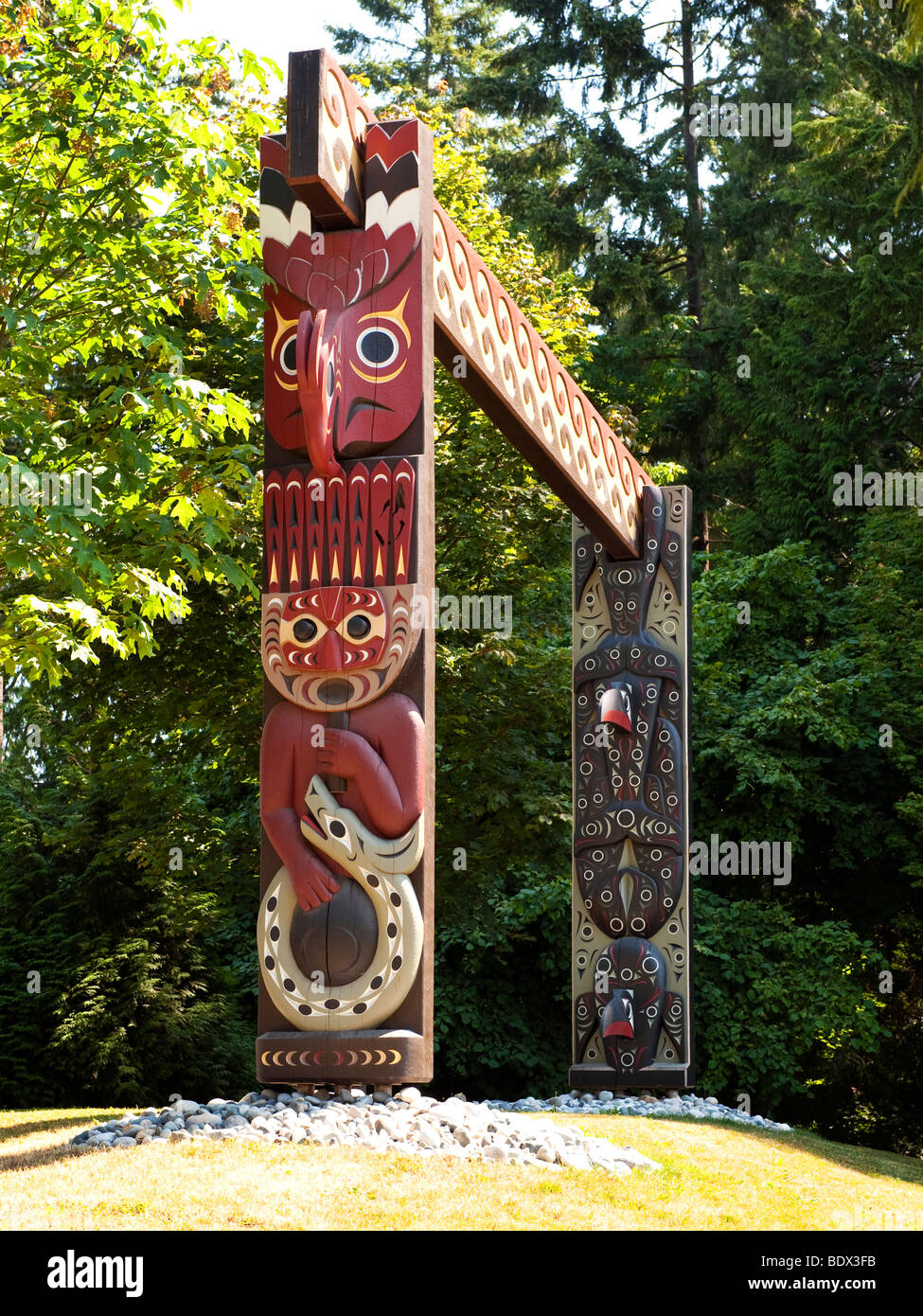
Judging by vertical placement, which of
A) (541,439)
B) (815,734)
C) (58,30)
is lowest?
(815,734)

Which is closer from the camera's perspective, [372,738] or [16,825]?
[372,738]

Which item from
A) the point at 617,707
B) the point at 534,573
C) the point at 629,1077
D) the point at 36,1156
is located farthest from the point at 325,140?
the point at 534,573

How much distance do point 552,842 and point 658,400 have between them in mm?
11176

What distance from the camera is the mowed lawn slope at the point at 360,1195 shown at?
15.5 ft

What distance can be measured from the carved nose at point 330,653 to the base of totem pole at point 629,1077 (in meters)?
5.81

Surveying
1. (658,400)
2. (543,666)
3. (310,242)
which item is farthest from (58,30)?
(658,400)

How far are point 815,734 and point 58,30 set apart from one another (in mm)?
11593

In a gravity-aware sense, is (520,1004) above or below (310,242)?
below

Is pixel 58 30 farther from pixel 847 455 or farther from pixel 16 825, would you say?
pixel 847 455

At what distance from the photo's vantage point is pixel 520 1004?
58.6 ft

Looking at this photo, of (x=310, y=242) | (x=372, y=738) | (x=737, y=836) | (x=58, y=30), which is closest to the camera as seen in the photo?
(x=372, y=738)

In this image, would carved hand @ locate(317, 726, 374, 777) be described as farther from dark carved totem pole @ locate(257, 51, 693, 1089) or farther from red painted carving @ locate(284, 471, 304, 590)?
red painted carving @ locate(284, 471, 304, 590)

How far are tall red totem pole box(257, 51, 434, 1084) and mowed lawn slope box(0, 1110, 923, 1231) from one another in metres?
0.49

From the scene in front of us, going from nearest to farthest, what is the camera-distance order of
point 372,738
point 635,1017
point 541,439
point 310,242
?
point 372,738 → point 310,242 → point 541,439 → point 635,1017
